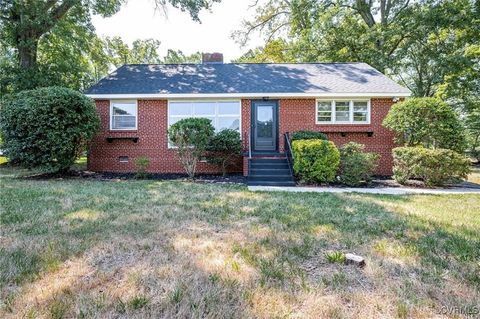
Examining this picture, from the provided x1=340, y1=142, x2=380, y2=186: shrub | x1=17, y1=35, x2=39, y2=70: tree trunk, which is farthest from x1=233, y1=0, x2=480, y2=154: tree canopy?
x1=17, y1=35, x2=39, y2=70: tree trunk

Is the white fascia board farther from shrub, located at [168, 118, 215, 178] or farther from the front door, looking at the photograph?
shrub, located at [168, 118, 215, 178]

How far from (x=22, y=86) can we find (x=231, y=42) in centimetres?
1479

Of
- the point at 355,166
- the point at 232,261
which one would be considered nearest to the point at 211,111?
the point at 355,166

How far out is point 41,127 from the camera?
342 inches

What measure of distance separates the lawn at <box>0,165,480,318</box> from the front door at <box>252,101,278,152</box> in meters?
6.43

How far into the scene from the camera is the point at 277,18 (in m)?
22.3

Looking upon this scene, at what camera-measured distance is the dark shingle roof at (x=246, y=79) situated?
1112 cm

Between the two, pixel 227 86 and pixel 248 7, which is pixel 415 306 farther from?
pixel 248 7

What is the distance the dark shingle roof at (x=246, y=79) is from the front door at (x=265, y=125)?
614 mm

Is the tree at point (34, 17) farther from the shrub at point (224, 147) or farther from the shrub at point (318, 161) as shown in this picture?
the shrub at point (318, 161)

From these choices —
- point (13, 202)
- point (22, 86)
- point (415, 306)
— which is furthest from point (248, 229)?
point (22, 86)

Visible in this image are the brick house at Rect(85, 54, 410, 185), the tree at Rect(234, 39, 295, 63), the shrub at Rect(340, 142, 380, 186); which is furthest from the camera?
the tree at Rect(234, 39, 295, 63)

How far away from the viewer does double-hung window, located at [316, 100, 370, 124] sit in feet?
36.5

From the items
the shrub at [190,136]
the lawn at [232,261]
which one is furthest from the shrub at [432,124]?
the shrub at [190,136]
